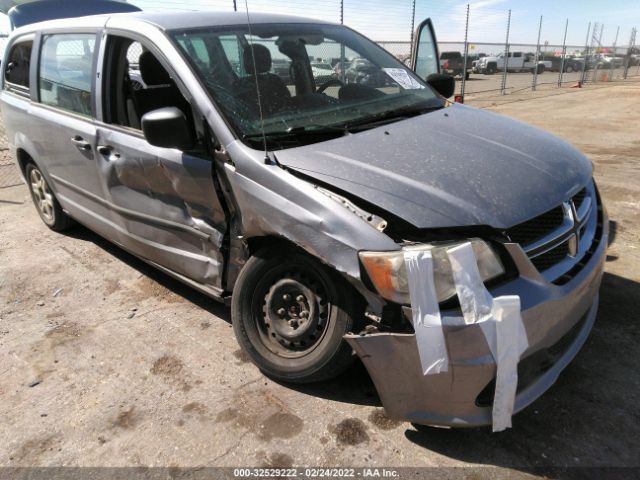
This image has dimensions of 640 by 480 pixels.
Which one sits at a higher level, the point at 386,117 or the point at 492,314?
the point at 386,117

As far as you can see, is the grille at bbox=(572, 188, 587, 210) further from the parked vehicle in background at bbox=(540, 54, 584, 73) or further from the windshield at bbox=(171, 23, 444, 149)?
the parked vehicle in background at bbox=(540, 54, 584, 73)

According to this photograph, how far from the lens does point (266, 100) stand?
109 inches

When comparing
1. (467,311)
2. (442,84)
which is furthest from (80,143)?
(467,311)

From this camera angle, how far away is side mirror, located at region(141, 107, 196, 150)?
2535 millimetres

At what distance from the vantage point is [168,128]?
2.54m

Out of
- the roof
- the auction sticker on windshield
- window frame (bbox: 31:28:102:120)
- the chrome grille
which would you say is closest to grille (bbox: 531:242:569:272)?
the chrome grille

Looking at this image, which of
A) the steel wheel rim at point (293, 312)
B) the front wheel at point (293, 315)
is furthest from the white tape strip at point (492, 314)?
the steel wheel rim at point (293, 312)

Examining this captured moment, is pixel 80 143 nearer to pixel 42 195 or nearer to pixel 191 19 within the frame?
pixel 191 19

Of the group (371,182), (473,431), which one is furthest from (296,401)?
(371,182)

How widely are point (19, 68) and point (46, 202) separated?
4.21 feet

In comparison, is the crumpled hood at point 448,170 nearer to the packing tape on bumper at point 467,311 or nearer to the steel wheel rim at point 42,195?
the packing tape on bumper at point 467,311

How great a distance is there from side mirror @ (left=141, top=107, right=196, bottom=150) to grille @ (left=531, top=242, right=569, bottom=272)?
179 centimetres

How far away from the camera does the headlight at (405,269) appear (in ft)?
6.33

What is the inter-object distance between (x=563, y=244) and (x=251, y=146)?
153 centimetres
